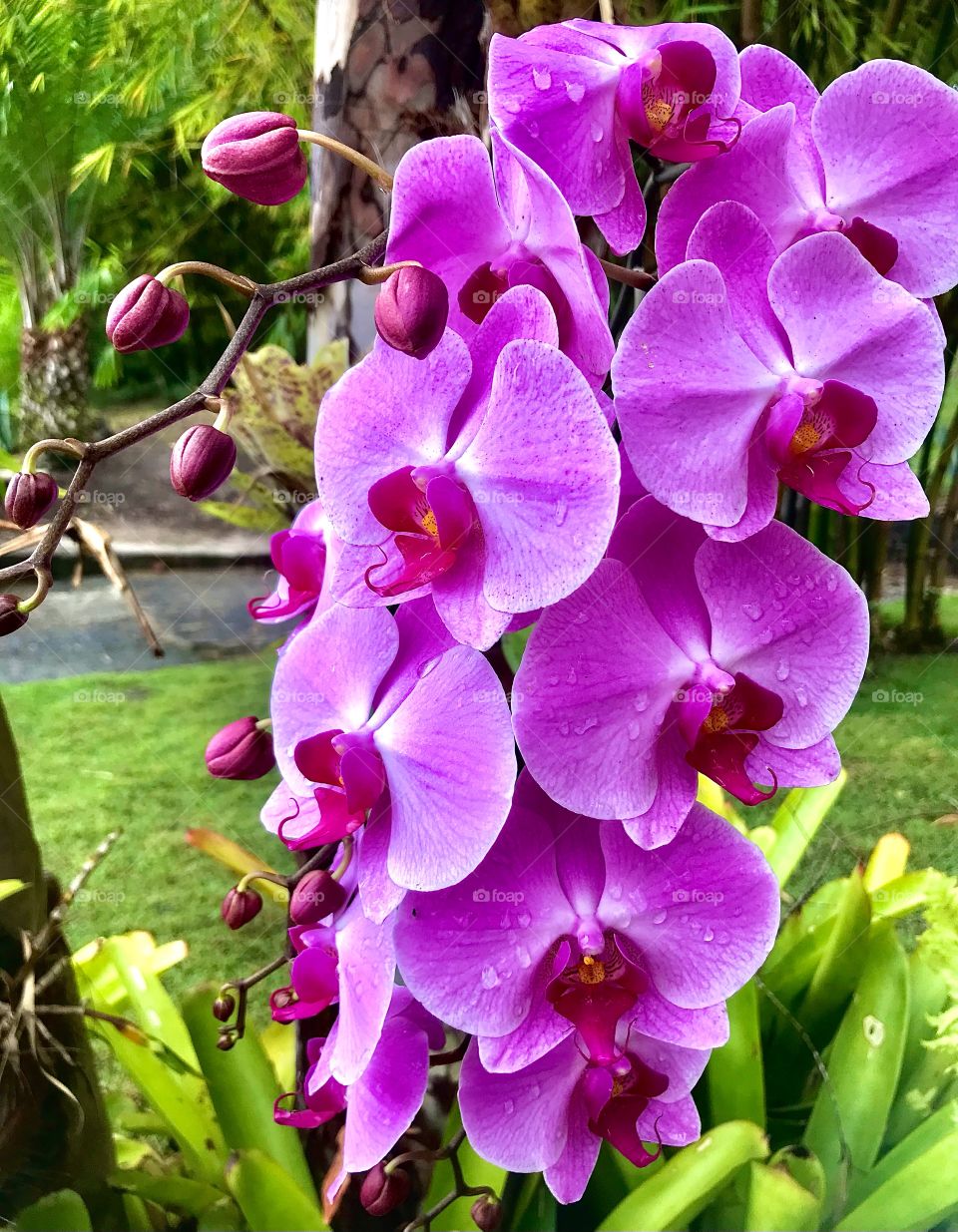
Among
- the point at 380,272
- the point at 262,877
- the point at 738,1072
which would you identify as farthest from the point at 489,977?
the point at 738,1072

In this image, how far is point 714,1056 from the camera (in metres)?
0.60

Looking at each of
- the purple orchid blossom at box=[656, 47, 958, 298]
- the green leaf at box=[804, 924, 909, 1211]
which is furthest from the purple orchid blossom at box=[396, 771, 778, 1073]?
the green leaf at box=[804, 924, 909, 1211]

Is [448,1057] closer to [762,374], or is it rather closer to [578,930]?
[578,930]

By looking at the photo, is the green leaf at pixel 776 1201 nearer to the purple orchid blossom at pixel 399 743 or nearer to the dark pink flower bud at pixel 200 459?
the purple orchid blossom at pixel 399 743

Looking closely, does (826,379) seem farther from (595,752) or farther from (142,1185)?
(142,1185)

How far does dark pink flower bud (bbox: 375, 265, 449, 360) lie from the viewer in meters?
0.27

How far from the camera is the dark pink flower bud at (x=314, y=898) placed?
0.38 meters

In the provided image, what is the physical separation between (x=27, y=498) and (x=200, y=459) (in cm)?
5

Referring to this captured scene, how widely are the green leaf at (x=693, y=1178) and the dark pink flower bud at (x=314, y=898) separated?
11.8 inches

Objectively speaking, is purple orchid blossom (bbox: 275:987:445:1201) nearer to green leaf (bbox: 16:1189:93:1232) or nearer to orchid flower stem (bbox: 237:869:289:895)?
orchid flower stem (bbox: 237:869:289:895)

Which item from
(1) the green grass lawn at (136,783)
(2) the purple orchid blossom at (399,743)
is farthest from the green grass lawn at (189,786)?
(2) the purple orchid blossom at (399,743)

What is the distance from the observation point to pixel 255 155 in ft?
0.97

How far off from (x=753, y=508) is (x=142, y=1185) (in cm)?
61

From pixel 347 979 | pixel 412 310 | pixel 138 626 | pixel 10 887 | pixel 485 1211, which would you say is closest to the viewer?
pixel 412 310
